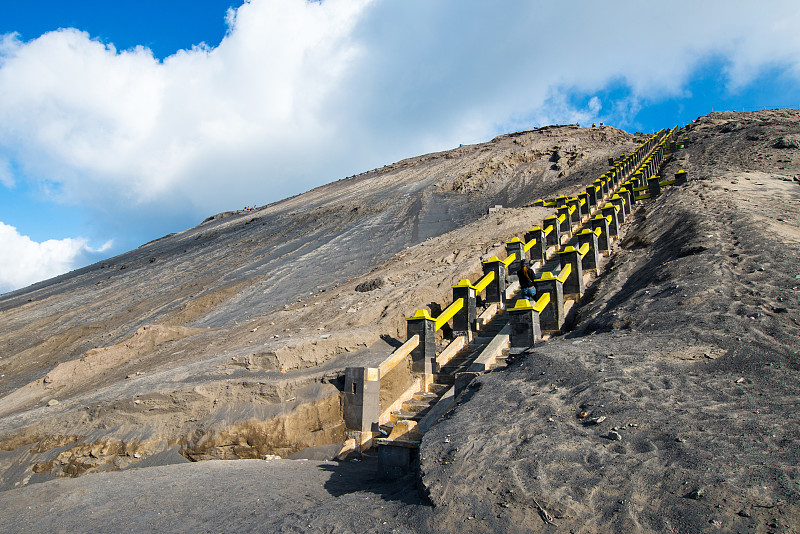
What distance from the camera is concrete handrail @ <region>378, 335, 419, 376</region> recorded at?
27.0 feet

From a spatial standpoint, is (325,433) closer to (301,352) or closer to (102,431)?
(301,352)

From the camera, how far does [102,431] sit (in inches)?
326

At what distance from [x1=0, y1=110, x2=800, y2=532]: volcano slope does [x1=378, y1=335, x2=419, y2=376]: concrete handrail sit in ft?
3.04

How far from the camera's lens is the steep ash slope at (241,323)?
819 centimetres

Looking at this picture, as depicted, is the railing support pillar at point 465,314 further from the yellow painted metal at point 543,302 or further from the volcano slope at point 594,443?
the volcano slope at point 594,443

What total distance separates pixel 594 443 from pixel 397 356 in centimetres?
474

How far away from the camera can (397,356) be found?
8.45m

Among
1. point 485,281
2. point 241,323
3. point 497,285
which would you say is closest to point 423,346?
point 485,281

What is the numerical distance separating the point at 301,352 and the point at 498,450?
5.80 metres

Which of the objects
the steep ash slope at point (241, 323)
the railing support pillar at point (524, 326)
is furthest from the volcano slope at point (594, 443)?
the railing support pillar at point (524, 326)

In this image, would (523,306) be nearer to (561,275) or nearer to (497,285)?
(561,275)

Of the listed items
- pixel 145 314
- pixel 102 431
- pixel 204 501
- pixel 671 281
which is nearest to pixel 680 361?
pixel 671 281

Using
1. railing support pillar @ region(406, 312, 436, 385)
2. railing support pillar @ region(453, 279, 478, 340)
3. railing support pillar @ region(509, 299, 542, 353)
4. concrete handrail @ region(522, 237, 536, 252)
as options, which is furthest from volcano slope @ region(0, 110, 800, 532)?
concrete handrail @ region(522, 237, 536, 252)

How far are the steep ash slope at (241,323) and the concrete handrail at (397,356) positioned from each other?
0.83 meters
